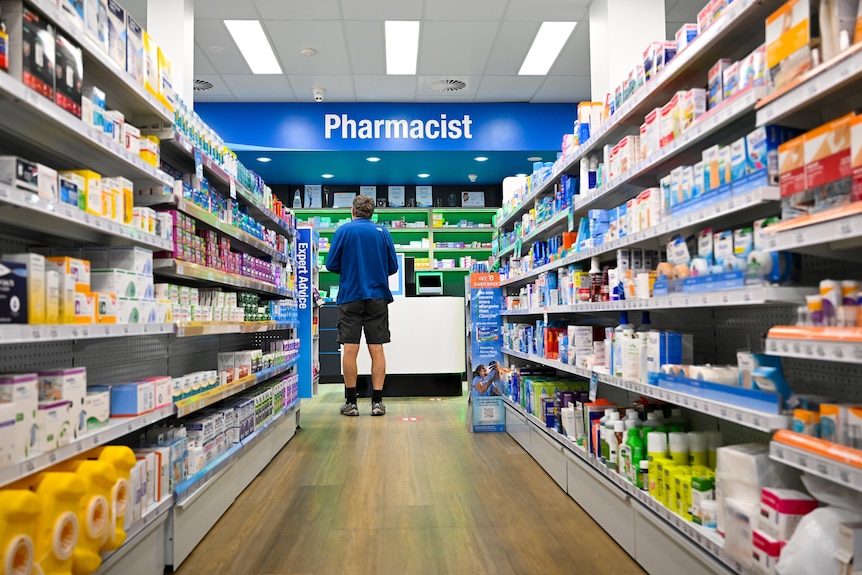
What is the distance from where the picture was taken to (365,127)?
865 centimetres

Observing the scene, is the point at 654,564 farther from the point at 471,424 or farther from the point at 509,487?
the point at 471,424

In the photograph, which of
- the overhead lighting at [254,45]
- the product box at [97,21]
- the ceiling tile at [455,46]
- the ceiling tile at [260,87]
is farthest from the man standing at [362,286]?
the product box at [97,21]

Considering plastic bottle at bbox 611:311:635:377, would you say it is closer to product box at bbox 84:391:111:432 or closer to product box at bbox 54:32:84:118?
product box at bbox 84:391:111:432

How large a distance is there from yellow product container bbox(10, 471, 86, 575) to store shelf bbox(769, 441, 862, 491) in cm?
200

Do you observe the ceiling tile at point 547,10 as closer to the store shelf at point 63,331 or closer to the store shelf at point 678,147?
the store shelf at point 678,147

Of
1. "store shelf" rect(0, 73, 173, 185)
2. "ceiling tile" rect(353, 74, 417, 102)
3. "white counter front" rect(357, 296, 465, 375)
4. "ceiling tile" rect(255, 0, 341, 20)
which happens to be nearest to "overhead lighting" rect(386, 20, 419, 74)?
"ceiling tile" rect(353, 74, 417, 102)

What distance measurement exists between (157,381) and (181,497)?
531 mm

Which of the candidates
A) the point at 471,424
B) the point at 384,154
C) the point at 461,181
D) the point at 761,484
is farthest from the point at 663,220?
the point at 461,181

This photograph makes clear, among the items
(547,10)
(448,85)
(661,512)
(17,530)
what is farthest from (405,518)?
(448,85)

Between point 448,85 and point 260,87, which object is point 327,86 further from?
point 448,85

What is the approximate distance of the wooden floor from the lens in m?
2.52

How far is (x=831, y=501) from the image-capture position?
1.57 meters

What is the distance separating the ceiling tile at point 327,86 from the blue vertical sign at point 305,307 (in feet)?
6.34

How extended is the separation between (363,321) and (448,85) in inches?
145
